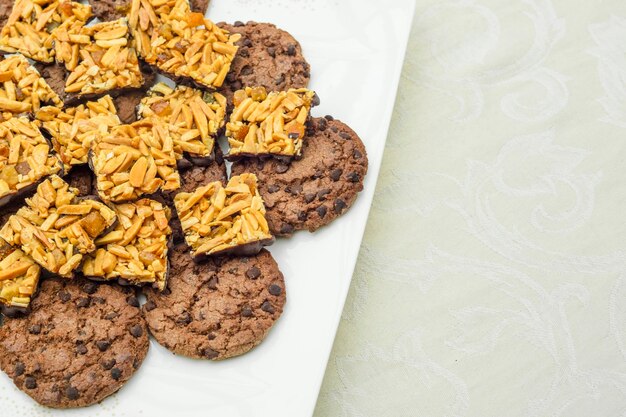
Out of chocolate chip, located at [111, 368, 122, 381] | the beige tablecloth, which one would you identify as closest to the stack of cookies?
chocolate chip, located at [111, 368, 122, 381]

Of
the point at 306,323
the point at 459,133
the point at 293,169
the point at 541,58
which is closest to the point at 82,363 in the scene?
the point at 306,323

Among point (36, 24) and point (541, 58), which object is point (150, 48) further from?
point (541, 58)

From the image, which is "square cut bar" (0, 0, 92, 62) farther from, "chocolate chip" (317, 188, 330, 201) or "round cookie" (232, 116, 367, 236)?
"chocolate chip" (317, 188, 330, 201)

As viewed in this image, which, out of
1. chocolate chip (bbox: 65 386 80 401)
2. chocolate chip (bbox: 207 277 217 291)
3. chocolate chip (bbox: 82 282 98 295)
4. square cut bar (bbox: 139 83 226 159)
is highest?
square cut bar (bbox: 139 83 226 159)

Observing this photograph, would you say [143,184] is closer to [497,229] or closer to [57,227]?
[57,227]

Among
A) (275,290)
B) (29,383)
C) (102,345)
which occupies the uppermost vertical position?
(275,290)

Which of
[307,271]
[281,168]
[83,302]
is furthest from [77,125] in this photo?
[307,271]
